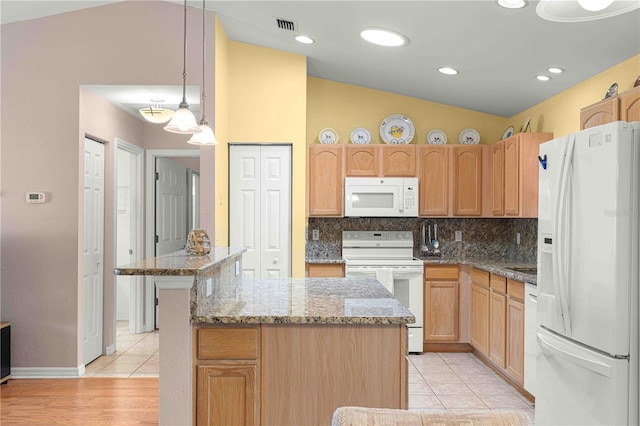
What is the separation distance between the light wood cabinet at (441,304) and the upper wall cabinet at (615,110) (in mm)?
2243

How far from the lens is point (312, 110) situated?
18.4 feet

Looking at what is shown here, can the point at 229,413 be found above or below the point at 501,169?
below

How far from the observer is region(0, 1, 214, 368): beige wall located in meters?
4.30

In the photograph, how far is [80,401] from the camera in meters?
3.77

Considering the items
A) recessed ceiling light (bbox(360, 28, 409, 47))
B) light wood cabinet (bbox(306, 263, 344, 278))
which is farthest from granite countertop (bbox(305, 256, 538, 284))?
recessed ceiling light (bbox(360, 28, 409, 47))

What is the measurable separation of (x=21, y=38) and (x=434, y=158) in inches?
155

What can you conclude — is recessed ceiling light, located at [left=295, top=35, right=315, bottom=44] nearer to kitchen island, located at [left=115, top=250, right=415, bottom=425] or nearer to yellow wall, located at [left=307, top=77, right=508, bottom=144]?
yellow wall, located at [left=307, top=77, right=508, bottom=144]

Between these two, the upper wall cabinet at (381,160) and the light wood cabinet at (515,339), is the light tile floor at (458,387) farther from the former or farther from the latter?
the upper wall cabinet at (381,160)

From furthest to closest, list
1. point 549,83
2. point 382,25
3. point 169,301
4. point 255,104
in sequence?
point 255,104, point 549,83, point 382,25, point 169,301

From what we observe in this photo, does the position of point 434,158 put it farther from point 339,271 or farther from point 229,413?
point 229,413

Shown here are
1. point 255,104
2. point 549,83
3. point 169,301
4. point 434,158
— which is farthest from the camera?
point 434,158

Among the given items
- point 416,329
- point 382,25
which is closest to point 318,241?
point 416,329

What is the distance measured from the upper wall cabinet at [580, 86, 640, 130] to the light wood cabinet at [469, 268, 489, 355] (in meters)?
1.78

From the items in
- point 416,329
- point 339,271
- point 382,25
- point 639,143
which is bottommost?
point 416,329
